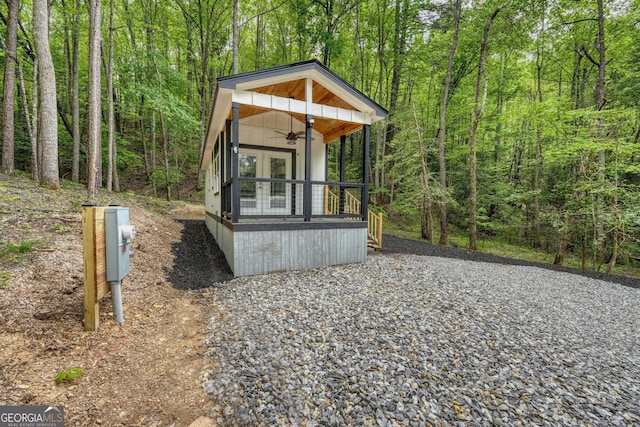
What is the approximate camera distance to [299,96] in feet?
22.2

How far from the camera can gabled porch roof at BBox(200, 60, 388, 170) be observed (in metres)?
5.12

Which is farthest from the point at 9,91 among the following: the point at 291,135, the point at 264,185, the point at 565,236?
the point at 565,236

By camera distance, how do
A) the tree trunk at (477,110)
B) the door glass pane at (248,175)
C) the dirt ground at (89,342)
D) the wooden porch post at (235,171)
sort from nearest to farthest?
1. the dirt ground at (89,342)
2. the wooden porch post at (235,171)
3. the door glass pane at (248,175)
4. the tree trunk at (477,110)

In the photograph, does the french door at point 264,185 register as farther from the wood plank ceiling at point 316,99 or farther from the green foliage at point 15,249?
the green foliage at point 15,249

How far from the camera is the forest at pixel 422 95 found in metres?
7.66

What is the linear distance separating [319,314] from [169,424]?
193 centimetres

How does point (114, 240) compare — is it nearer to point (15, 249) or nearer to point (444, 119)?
point (15, 249)

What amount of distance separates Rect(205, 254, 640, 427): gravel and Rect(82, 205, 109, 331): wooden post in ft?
3.81

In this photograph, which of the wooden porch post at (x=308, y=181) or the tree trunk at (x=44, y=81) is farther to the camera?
the tree trunk at (x=44, y=81)

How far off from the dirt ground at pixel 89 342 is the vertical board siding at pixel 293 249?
990 millimetres

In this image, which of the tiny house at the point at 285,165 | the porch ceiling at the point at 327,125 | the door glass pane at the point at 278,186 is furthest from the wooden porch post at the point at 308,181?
the door glass pane at the point at 278,186

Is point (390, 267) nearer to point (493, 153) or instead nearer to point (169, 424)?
point (169, 424)

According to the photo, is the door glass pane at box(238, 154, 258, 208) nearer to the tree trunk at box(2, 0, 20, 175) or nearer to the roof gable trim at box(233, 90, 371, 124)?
the roof gable trim at box(233, 90, 371, 124)

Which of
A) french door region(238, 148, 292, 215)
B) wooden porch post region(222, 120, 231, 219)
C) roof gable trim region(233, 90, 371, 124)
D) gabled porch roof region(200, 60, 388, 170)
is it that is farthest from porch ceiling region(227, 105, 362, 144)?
french door region(238, 148, 292, 215)
